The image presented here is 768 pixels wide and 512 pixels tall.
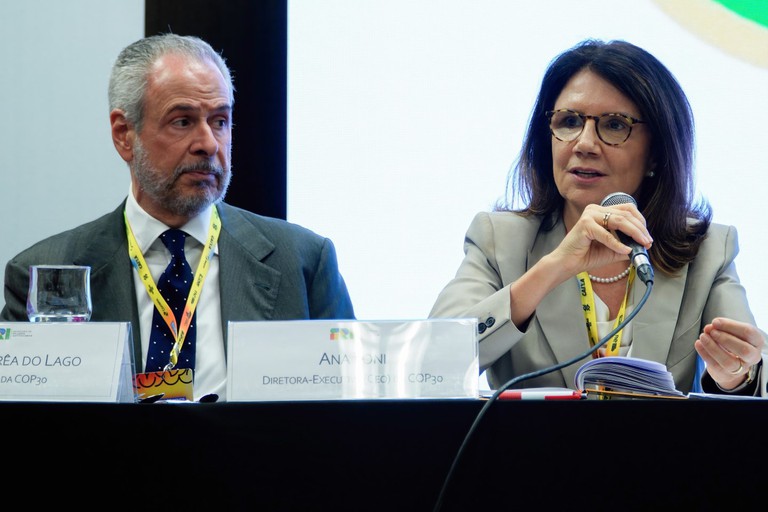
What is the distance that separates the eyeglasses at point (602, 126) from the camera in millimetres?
2234

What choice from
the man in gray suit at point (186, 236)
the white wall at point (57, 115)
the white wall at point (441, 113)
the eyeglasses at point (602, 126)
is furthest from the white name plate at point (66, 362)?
the white wall at point (57, 115)

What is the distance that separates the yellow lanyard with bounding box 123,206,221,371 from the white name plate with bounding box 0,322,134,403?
68 centimetres

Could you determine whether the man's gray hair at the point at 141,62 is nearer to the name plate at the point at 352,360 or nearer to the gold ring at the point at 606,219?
the gold ring at the point at 606,219

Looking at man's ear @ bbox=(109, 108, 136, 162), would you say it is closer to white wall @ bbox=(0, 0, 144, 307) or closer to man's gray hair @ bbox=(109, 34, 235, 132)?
man's gray hair @ bbox=(109, 34, 235, 132)

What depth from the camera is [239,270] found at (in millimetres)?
2227

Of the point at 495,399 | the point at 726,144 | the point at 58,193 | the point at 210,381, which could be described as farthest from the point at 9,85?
the point at 495,399

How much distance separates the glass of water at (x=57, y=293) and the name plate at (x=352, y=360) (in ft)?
1.37

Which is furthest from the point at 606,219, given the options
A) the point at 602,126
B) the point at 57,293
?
the point at 57,293

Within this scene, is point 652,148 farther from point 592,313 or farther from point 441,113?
point 441,113

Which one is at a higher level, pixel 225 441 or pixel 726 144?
pixel 726 144

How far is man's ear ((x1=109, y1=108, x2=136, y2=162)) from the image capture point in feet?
7.85

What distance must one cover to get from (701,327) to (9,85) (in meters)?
2.28

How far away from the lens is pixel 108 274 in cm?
218

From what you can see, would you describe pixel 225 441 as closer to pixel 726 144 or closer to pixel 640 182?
pixel 640 182
